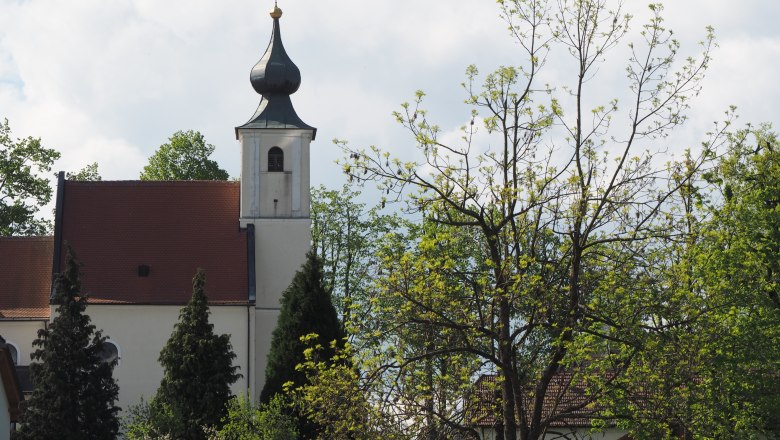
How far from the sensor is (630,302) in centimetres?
1675

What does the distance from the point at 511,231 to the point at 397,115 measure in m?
1.94

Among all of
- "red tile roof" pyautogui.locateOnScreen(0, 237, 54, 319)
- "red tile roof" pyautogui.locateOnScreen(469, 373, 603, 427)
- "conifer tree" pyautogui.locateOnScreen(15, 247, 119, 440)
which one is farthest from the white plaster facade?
"red tile roof" pyautogui.locateOnScreen(469, 373, 603, 427)

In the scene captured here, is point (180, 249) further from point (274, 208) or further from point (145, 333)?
point (274, 208)

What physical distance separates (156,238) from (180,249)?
0.80 meters

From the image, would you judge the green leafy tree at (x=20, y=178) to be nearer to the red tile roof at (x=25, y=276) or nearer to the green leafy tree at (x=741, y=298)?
the red tile roof at (x=25, y=276)

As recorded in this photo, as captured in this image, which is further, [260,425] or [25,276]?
[25,276]

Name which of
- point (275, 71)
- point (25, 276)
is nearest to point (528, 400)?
point (25, 276)

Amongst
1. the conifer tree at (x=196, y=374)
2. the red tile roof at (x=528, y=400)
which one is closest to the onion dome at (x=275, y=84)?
the conifer tree at (x=196, y=374)

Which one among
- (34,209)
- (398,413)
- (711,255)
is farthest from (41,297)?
(398,413)

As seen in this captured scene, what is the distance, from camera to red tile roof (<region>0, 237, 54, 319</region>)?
125 feet

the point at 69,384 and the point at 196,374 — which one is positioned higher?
the point at 196,374

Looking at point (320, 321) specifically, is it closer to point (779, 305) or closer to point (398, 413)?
point (779, 305)

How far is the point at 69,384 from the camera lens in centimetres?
3158

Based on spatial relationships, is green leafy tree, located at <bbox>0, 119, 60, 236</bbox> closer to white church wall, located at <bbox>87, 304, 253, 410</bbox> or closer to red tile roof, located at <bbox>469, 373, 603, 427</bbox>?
white church wall, located at <bbox>87, 304, 253, 410</bbox>
